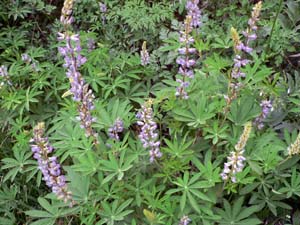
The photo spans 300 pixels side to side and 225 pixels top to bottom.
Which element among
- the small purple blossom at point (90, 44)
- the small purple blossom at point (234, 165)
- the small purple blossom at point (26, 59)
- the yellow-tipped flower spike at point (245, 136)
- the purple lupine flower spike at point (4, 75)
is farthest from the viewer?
the small purple blossom at point (90, 44)

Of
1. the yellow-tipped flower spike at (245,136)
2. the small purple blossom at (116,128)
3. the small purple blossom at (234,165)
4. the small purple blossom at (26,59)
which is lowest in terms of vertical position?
the small purple blossom at (26,59)

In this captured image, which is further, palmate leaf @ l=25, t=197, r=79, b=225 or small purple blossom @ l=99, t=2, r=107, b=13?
small purple blossom @ l=99, t=2, r=107, b=13

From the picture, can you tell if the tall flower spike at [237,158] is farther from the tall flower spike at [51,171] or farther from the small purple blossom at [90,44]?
the small purple blossom at [90,44]

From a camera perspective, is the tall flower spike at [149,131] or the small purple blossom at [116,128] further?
the small purple blossom at [116,128]

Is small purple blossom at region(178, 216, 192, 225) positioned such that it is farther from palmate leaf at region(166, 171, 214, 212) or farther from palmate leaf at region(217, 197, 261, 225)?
palmate leaf at region(217, 197, 261, 225)

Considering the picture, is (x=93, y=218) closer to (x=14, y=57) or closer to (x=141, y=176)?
(x=141, y=176)

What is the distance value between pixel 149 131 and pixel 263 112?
0.65m

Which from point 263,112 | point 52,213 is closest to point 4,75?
point 52,213

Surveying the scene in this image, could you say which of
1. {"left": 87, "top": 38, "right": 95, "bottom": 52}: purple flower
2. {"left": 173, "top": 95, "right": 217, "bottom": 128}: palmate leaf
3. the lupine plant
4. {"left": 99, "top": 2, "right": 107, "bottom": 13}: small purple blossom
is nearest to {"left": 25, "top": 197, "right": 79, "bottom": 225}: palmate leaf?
the lupine plant

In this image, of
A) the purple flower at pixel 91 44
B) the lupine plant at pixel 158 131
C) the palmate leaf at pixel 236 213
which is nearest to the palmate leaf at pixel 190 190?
the lupine plant at pixel 158 131

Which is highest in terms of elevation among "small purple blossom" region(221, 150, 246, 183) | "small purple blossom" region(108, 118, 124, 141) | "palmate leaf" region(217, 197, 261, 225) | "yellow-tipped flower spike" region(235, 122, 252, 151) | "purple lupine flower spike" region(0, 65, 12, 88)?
"yellow-tipped flower spike" region(235, 122, 252, 151)

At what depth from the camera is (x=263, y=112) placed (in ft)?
8.36

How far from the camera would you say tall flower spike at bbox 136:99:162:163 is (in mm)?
2174

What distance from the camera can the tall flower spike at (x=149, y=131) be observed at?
2.17 meters
